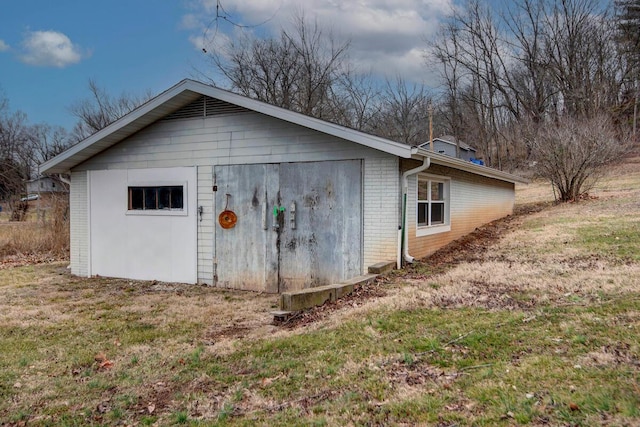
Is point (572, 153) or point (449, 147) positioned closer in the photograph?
point (572, 153)

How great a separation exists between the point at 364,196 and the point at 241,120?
2780 millimetres

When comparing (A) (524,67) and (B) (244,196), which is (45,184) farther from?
(A) (524,67)

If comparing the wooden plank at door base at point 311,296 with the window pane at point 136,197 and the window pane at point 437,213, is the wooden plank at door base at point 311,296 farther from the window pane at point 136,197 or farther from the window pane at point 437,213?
the window pane at point 136,197

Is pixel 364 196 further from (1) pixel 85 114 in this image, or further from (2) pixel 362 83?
(1) pixel 85 114

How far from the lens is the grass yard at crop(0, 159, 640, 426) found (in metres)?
2.96

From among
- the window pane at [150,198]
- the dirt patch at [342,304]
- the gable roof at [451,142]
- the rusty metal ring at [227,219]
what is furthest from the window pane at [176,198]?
the gable roof at [451,142]

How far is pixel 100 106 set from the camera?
32188 mm

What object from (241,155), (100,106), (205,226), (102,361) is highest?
(100,106)

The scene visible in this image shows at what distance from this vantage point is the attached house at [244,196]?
7.30 meters

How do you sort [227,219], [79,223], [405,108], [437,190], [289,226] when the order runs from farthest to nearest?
[405,108]
[79,223]
[437,190]
[227,219]
[289,226]

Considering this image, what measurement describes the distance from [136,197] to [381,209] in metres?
5.37

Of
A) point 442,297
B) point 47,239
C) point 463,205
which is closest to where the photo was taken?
point 442,297

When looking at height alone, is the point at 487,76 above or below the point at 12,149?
above

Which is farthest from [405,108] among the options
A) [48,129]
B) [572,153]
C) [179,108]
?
[48,129]
